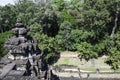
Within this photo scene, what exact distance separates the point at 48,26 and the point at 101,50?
23.8 feet

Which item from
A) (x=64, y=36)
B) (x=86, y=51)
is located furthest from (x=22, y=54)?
(x=64, y=36)

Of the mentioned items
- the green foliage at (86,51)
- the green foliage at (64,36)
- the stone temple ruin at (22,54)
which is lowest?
the green foliage at (86,51)

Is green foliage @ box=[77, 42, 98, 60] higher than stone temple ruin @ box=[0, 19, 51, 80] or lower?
lower

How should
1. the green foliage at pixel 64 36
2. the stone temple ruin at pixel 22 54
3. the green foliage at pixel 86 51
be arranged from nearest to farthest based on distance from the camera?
the stone temple ruin at pixel 22 54 < the green foliage at pixel 86 51 < the green foliage at pixel 64 36

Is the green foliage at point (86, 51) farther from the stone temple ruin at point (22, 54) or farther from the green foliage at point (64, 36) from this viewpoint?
the stone temple ruin at point (22, 54)

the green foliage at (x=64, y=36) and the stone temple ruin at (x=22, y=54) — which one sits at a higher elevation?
the stone temple ruin at (x=22, y=54)

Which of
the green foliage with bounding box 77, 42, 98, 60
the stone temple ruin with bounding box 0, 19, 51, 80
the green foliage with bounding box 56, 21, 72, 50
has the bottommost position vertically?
the green foliage with bounding box 77, 42, 98, 60

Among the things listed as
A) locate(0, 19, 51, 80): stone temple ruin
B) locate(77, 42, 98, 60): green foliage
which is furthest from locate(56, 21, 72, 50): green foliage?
locate(0, 19, 51, 80): stone temple ruin

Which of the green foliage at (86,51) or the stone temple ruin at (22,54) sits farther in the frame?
the green foliage at (86,51)

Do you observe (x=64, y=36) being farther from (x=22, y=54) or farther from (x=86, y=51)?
(x=22, y=54)

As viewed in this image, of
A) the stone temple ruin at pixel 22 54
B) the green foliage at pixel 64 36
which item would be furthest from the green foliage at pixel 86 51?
the stone temple ruin at pixel 22 54

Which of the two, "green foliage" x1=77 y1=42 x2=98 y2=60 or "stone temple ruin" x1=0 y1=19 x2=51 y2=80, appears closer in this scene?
"stone temple ruin" x1=0 y1=19 x2=51 y2=80

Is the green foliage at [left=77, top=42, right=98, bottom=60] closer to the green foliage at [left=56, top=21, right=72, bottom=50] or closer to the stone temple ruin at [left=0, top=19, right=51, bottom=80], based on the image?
the green foliage at [left=56, top=21, right=72, bottom=50]

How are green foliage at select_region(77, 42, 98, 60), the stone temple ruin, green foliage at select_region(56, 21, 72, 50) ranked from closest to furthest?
the stone temple ruin < green foliage at select_region(77, 42, 98, 60) < green foliage at select_region(56, 21, 72, 50)
